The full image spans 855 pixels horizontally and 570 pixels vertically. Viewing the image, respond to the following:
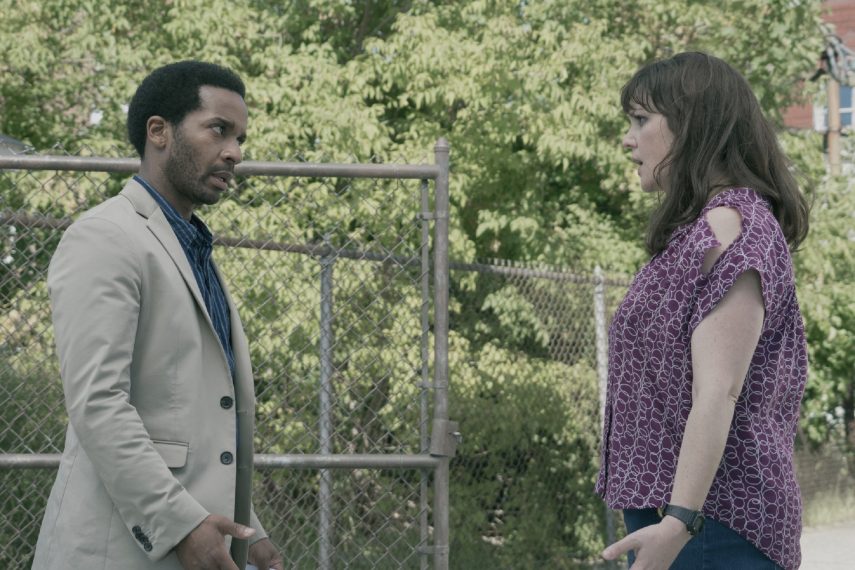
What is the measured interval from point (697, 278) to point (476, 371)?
506cm

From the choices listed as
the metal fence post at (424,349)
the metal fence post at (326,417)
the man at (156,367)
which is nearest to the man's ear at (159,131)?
the man at (156,367)

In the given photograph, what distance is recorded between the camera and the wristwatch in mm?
2346

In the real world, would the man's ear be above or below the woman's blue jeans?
above

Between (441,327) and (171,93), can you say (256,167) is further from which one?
(171,93)

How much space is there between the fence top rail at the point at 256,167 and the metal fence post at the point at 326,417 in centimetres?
62

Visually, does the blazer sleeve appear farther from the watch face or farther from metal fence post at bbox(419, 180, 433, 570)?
metal fence post at bbox(419, 180, 433, 570)

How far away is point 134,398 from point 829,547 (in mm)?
9203

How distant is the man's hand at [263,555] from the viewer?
299cm

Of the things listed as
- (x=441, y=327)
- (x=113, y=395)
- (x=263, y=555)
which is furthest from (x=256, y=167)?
(x=113, y=395)

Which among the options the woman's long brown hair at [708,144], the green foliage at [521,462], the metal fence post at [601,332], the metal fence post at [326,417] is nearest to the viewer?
the woman's long brown hair at [708,144]

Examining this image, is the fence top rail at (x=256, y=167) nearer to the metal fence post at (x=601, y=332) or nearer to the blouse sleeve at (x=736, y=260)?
the blouse sleeve at (x=736, y=260)

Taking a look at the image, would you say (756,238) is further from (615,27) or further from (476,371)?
(615,27)

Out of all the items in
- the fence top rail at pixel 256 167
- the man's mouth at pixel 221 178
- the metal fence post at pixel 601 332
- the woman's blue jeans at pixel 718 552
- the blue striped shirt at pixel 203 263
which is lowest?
the metal fence post at pixel 601 332

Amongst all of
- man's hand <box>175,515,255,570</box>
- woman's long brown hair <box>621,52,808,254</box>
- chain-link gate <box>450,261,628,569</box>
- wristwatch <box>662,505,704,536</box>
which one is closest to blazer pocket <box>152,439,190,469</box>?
man's hand <box>175,515,255,570</box>
